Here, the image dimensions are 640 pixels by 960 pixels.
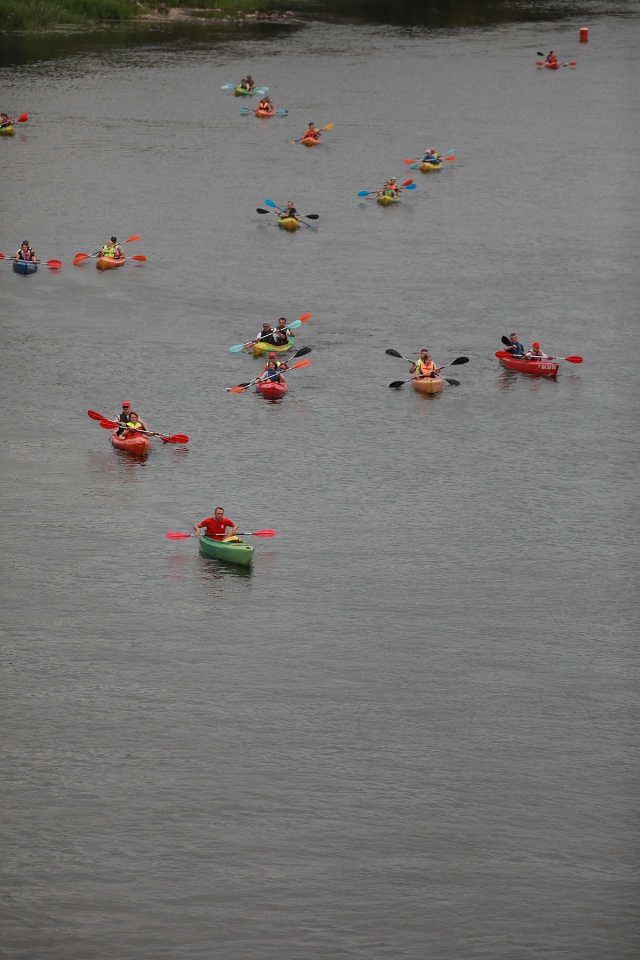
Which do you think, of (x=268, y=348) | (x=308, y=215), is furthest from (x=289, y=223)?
(x=268, y=348)

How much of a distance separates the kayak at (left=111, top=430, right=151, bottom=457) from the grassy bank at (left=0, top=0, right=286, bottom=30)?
2588 inches

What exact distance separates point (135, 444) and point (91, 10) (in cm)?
6966

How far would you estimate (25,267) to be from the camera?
59.0 m

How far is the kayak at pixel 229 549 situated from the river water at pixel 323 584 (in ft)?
1.63

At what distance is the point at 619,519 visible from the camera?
39.8 m

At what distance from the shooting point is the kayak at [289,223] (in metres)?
65.1

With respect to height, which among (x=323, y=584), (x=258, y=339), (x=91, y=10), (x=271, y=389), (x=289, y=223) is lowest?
(x=323, y=584)

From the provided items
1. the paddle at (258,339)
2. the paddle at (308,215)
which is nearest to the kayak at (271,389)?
the paddle at (258,339)

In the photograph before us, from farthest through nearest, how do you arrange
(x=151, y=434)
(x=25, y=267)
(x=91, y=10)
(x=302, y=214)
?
(x=91, y=10) < (x=302, y=214) < (x=25, y=267) < (x=151, y=434)

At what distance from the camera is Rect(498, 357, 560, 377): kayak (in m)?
49.8

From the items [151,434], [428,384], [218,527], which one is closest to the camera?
[218,527]

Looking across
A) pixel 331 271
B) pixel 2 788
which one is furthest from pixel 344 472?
pixel 331 271

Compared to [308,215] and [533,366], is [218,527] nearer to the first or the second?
[533,366]

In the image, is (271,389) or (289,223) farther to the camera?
(289,223)
